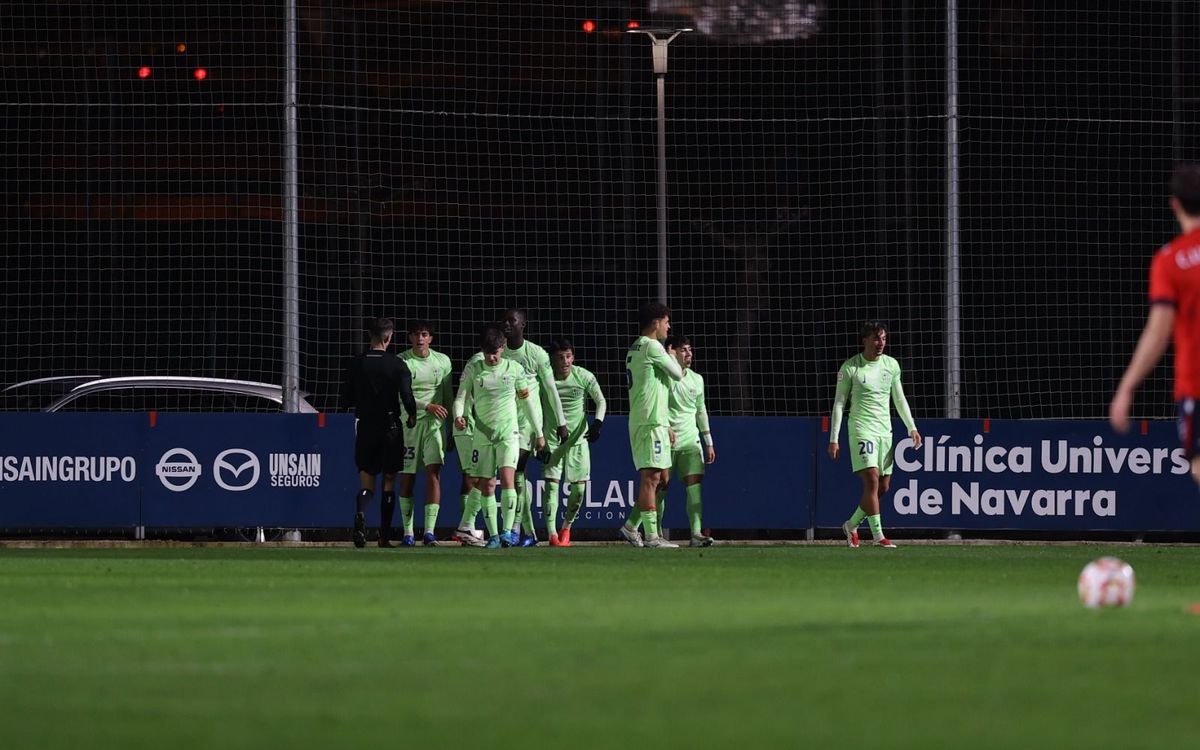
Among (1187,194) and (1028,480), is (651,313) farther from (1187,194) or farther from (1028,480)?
(1187,194)

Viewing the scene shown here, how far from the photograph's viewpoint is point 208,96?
2980 centimetres

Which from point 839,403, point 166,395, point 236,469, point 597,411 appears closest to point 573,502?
point 597,411

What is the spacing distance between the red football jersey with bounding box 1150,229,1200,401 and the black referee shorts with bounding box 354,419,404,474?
33.3 feet

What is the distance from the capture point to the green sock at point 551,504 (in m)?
20.2

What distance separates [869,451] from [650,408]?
218cm

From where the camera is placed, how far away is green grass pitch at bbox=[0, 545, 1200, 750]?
225 inches

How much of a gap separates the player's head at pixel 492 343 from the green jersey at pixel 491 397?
0.15 meters

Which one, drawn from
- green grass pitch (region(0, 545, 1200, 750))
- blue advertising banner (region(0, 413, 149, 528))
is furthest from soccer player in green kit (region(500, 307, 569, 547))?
green grass pitch (region(0, 545, 1200, 750))

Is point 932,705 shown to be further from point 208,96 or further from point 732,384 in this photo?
point 208,96

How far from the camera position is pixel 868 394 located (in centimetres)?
2002

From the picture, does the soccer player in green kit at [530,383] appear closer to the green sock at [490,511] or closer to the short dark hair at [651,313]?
the green sock at [490,511]

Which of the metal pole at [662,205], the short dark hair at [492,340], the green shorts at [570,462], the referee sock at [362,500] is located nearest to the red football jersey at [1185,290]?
the short dark hair at [492,340]

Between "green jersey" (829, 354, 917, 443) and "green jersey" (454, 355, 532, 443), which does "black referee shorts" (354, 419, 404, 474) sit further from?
"green jersey" (829, 354, 917, 443)

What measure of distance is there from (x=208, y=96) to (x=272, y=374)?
403 centimetres
